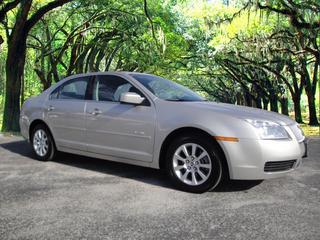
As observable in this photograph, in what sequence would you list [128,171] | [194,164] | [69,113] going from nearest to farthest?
[194,164]
[128,171]
[69,113]

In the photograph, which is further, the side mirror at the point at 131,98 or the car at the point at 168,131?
the side mirror at the point at 131,98

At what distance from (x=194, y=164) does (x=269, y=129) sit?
3.30 feet

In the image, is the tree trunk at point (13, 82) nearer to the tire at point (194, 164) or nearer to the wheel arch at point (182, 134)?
the wheel arch at point (182, 134)

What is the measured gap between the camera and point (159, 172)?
19.4 ft

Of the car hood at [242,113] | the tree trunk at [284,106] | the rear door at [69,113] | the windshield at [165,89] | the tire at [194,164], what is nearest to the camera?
the tire at [194,164]

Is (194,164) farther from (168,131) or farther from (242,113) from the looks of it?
(242,113)

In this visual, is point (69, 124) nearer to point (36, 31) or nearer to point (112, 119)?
point (112, 119)

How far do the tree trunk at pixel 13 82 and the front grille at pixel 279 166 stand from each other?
9338 mm

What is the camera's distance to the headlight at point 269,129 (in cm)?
456

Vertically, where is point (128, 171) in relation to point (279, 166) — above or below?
below

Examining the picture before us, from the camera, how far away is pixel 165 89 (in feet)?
18.6

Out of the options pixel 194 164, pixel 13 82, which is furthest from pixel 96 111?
pixel 13 82

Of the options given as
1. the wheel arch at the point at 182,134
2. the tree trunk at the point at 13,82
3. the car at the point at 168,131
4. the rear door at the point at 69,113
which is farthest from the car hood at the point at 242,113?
the tree trunk at the point at 13,82

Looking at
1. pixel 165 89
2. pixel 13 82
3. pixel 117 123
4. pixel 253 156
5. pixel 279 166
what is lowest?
pixel 279 166
